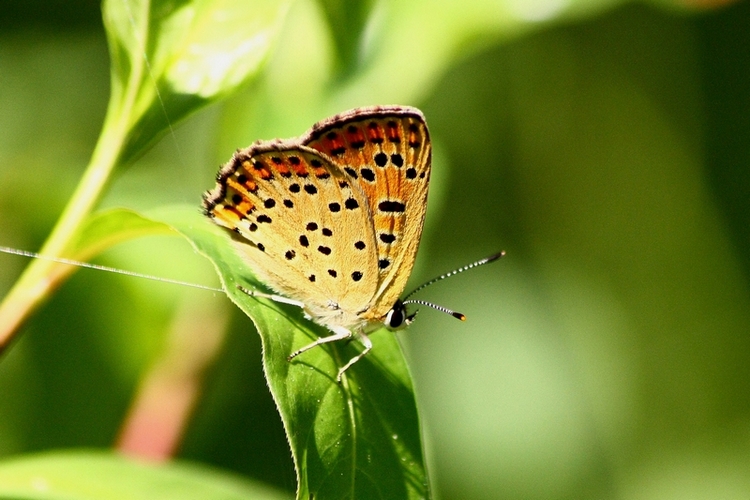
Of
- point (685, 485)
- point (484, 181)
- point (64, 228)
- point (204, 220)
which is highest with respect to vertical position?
point (64, 228)

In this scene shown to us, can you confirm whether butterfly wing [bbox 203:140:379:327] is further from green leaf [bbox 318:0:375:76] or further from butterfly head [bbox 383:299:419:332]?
green leaf [bbox 318:0:375:76]

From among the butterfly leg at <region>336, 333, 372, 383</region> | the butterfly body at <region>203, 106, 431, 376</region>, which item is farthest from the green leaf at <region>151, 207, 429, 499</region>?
the butterfly body at <region>203, 106, 431, 376</region>

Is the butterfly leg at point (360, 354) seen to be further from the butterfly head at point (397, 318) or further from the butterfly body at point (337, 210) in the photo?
the butterfly head at point (397, 318)

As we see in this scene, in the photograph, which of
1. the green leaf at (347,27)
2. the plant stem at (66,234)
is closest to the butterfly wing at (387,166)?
the green leaf at (347,27)

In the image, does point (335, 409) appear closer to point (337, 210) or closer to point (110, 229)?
point (110, 229)

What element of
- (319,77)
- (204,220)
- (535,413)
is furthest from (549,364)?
(204,220)

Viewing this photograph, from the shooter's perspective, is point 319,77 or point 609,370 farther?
point 609,370

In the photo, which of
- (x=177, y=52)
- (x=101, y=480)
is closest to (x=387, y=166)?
(x=177, y=52)

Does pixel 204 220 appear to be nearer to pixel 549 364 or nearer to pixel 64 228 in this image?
pixel 64 228

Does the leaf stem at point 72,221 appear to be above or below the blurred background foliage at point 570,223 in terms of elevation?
above
